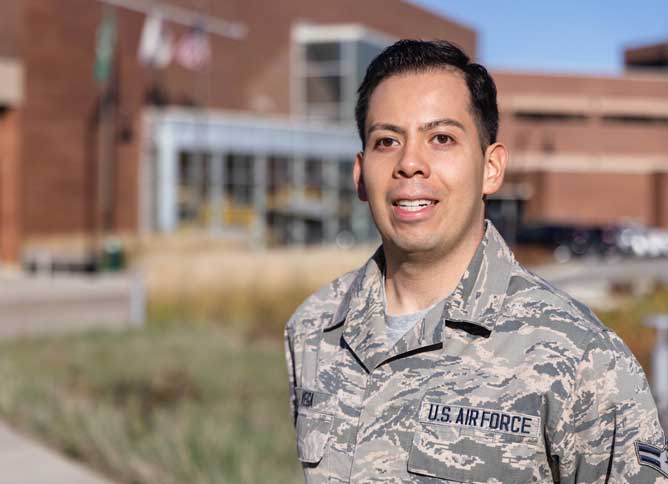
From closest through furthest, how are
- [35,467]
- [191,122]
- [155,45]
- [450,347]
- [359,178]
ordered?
[450,347] → [359,178] → [35,467] → [155,45] → [191,122]

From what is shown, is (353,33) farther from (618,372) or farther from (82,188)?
(618,372)

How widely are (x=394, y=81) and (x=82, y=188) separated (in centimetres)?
2760

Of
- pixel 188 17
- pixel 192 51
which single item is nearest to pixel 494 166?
pixel 192 51

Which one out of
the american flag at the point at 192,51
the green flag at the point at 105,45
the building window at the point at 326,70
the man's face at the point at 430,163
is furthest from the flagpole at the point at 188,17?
the man's face at the point at 430,163

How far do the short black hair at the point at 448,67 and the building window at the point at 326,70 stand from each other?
3619cm

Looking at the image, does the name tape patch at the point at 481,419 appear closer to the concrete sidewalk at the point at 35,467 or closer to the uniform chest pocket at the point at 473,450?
the uniform chest pocket at the point at 473,450

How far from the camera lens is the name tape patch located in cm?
197

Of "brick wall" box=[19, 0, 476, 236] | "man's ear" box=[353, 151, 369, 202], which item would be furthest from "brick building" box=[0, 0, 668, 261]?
"man's ear" box=[353, 151, 369, 202]

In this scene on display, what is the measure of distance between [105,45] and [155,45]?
3.45 m

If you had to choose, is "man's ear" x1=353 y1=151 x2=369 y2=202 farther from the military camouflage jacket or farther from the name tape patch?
the name tape patch

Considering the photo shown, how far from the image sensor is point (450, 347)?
A: 2.13m

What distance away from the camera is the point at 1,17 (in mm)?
26297

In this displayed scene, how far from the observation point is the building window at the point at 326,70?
3828cm

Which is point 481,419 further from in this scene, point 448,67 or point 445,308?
point 448,67
